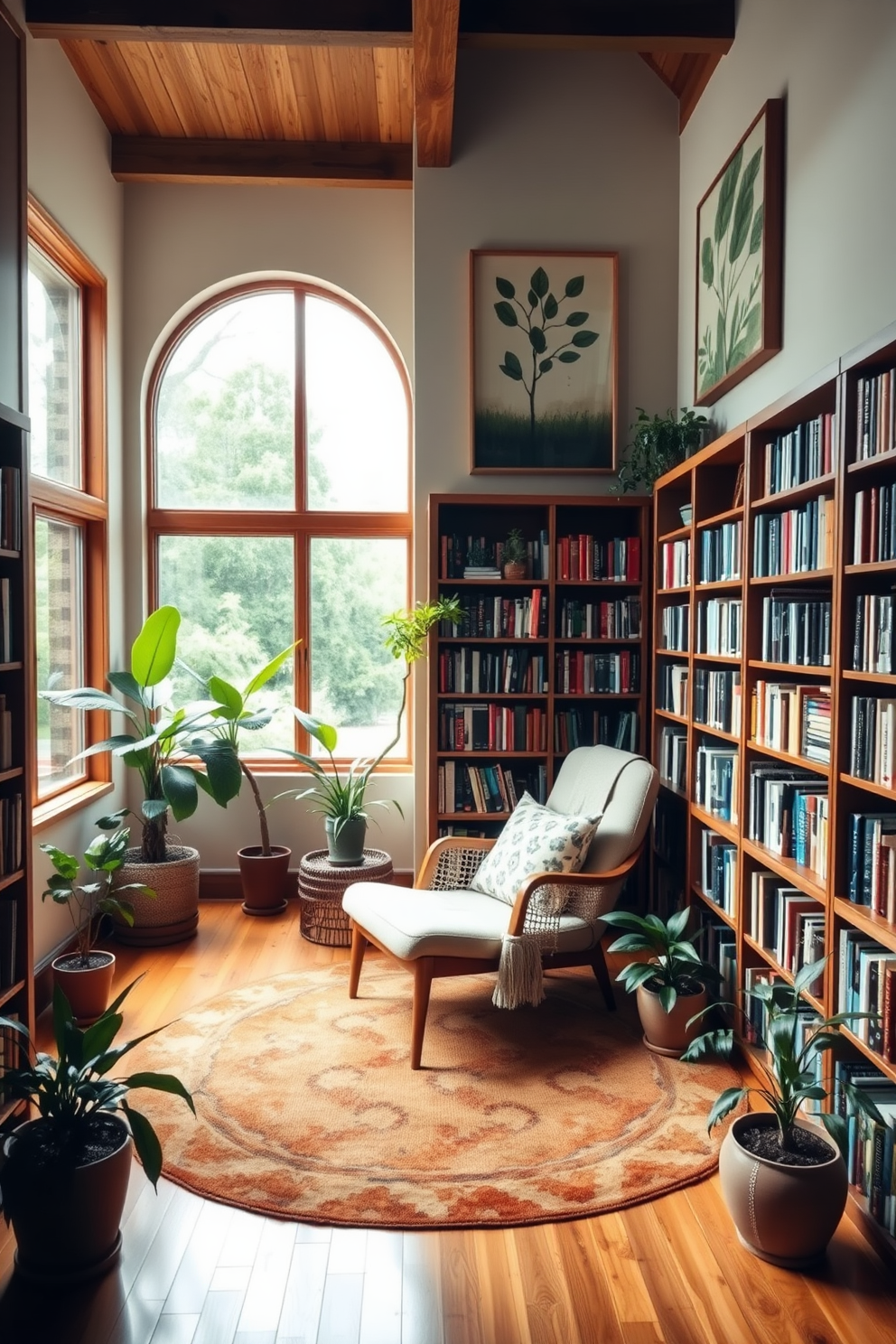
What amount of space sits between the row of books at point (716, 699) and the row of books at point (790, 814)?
0.26 m

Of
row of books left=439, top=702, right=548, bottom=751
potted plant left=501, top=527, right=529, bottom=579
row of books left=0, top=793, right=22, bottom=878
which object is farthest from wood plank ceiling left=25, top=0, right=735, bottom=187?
row of books left=0, top=793, right=22, bottom=878

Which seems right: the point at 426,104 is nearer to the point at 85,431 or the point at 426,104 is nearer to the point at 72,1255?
the point at 85,431

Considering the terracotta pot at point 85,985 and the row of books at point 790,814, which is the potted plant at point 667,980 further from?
the terracotta pot at point 85,985

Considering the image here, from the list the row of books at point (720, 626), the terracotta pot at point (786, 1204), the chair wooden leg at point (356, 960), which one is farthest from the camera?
the chair wooden leg at point (356, 960)

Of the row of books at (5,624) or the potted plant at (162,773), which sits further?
the potted plant at (162,773)

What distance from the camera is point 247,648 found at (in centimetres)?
516

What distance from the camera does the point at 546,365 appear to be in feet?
14.8

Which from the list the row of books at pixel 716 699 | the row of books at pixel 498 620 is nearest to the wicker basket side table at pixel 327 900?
the row of books at pixel 498 620

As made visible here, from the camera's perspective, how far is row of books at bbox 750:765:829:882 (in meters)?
2.56

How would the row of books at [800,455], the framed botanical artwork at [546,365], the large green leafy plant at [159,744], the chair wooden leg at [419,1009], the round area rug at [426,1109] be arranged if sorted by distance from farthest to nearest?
the framed botanical artwork at [546,365] < the large green leafy plant at [159,744] < the chair wooden leg at [419,1009] < the row of books at [800,455] < the round area rug at [426,1109]

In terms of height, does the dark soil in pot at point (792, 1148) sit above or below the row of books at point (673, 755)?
below

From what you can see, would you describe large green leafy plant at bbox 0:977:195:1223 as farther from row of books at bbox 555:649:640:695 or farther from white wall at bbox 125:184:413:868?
white wall at bbox 125:184:413:868

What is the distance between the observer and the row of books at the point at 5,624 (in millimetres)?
2584

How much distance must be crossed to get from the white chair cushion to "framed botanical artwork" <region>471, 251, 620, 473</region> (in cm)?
200
